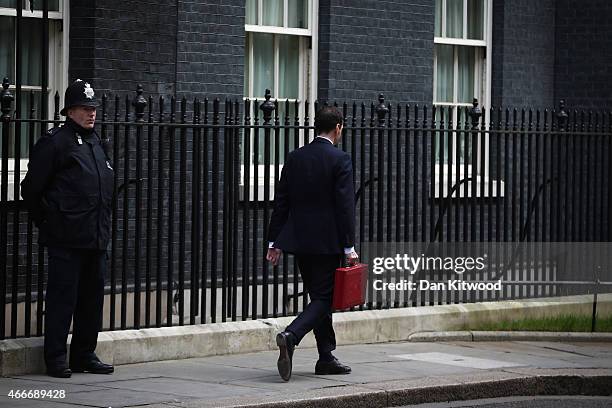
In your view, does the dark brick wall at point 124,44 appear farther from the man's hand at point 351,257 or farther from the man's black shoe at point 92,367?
the man's hand at point 351,257

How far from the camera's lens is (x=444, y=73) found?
16078 millimetres

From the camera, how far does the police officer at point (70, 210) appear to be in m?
9.62

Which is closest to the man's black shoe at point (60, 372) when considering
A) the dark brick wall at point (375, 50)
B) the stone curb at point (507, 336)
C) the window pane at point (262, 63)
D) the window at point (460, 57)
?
the stone curb at point (507, 336)

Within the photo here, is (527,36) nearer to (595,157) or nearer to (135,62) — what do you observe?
(595,157)

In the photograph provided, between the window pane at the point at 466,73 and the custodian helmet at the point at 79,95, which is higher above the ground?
the window pane at the point at 466,73

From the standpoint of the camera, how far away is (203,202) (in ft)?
36.8

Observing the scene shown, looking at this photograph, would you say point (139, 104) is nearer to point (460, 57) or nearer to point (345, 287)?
point (345, 287)

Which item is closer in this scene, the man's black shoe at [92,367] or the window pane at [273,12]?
the man's black shoe at [92,367]

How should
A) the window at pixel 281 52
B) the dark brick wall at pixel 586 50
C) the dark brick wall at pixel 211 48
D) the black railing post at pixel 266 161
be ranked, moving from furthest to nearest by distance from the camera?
the dark brick wall at pixel 586 50, the window at pixel 281 52, the dark brick wall at pixel 211 48, the black railing post at pixel 266 161

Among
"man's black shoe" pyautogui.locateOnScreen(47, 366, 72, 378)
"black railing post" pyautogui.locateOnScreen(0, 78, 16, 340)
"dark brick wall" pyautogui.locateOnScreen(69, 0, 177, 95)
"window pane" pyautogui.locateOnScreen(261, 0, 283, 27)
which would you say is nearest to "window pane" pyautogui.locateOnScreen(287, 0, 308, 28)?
"window pane" pyautogui.locateOnScreen(261, 0, 283, 27)

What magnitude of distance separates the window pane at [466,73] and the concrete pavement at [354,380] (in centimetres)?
468

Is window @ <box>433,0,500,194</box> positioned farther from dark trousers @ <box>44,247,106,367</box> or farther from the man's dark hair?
dark trousers @ <box>44,247,106,367</box>

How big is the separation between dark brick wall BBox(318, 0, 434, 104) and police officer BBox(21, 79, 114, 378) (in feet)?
15.8

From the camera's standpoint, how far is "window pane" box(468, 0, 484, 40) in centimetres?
1641
